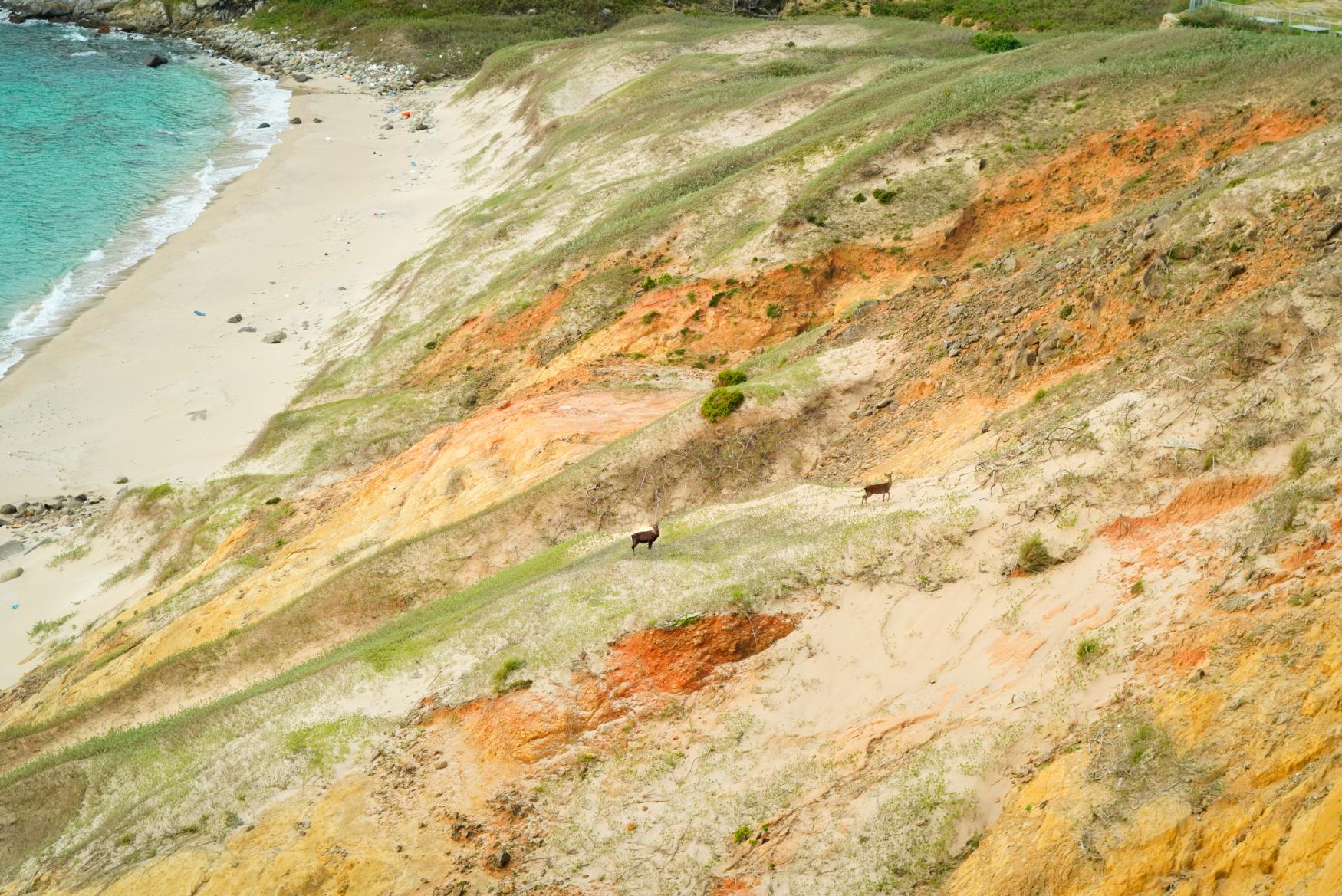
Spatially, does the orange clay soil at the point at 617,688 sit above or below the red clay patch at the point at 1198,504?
below

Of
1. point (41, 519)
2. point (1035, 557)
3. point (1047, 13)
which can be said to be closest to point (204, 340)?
point (41, 519)

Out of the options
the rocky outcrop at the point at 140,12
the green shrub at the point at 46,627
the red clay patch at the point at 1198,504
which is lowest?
the green shrub at the point at 46,627

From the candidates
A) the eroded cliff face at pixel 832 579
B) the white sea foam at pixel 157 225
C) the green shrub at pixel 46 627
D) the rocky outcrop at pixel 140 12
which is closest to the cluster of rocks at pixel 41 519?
the eroded cliff face at pixel 832 579

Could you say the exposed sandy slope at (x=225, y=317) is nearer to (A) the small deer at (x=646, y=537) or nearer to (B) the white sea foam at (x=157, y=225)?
(B) the white sea foam at (x=157, y=225)

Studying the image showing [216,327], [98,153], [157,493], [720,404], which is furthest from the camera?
[98,153]

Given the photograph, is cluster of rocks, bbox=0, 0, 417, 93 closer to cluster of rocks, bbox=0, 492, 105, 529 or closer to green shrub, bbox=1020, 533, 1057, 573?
cluster of rocks, bbox=0, 492, 105, 529

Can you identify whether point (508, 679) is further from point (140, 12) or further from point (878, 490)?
point (140, 12)
